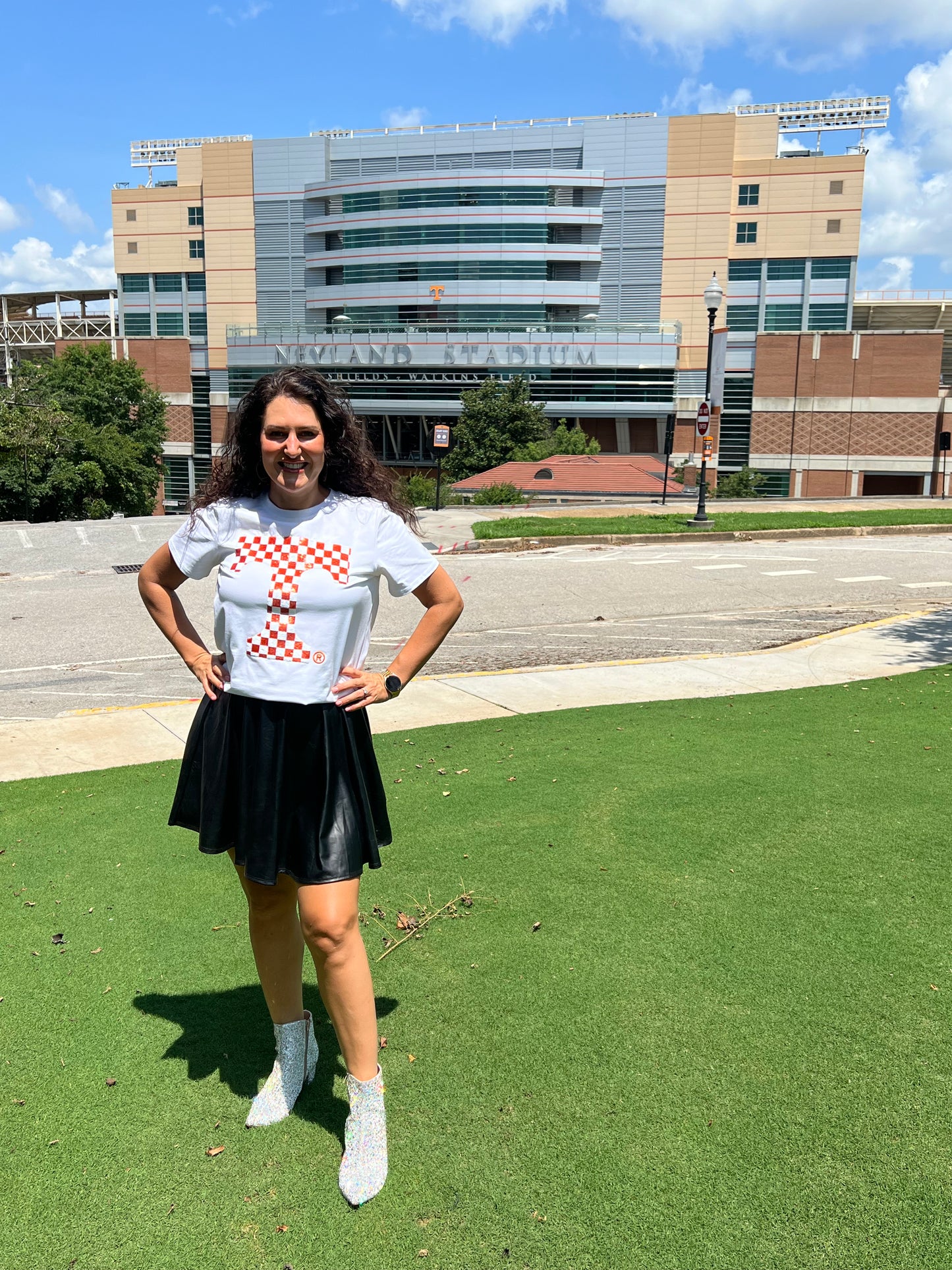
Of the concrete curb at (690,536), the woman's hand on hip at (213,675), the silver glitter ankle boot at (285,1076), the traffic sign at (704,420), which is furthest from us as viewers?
the traffic sign at (704,420)

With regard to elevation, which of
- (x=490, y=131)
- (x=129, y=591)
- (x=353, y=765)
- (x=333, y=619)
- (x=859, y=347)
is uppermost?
(x=490, y=131)

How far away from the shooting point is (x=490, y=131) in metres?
68.1

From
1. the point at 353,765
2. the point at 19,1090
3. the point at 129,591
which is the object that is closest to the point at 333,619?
the point at 353,765

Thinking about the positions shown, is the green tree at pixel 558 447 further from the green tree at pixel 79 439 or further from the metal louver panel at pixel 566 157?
the metal louver panel at pixel 566 157

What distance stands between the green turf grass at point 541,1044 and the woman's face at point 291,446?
1.87 meters

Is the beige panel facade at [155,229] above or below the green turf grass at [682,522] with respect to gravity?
above

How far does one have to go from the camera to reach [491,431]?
174 ft

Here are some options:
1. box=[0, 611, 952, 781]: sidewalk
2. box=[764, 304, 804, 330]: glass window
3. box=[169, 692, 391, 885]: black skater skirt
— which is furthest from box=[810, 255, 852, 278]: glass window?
box=[169, 692, 391, 885]: black skater skirt

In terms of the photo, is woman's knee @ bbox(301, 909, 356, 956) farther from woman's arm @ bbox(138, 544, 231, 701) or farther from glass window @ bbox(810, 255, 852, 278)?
glass window @ bbox(810, 255, 852, 278)

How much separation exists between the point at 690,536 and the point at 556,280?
49.5m

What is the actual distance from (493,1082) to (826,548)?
19.1m

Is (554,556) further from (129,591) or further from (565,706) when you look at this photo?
(565,706)

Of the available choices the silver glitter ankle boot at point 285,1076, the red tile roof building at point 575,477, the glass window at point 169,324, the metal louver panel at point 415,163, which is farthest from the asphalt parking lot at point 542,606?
the glass window at point 169,324

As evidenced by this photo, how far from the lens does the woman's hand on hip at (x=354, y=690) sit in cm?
278
